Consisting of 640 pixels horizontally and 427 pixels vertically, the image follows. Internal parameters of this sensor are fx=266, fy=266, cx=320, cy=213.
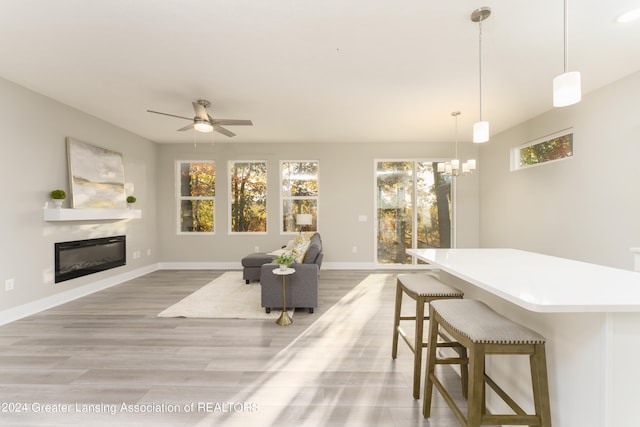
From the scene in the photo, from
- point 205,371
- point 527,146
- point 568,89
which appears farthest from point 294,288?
point 527,146

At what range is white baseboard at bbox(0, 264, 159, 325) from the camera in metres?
2.99

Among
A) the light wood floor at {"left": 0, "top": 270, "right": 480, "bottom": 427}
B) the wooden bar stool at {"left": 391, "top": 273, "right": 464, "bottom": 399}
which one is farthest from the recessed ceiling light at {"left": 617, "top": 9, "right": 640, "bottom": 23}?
the light wood floor at {"left": 0, "top": 270, "right": 480, "bottom": 427}

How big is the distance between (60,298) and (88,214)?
3.83 feet

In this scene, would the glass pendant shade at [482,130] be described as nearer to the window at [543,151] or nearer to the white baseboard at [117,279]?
the window at [543,151]

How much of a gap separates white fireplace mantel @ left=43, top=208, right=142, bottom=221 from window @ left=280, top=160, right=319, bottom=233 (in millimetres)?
2754

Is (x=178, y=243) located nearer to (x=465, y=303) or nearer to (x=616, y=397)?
(x=465, y=303)

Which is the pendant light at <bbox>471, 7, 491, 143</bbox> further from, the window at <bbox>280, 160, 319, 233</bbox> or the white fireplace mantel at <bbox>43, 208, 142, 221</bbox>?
the white fireplace mantel at <bbox>43, 208, 142, 221</bbox>

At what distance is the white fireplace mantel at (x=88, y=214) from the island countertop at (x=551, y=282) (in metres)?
4.42

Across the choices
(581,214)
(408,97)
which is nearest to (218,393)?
(408,97)

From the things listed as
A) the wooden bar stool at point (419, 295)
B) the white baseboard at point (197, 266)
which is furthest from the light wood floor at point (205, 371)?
the white baseboard at point (197, 266)

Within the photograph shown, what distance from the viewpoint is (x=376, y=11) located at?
6.48 feet

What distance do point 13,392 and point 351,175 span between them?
525cm

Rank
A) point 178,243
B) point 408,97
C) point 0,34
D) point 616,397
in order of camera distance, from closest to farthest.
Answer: point 616,397, point 0,34, point 408,97, point 178,243

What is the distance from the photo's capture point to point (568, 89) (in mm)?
1446
